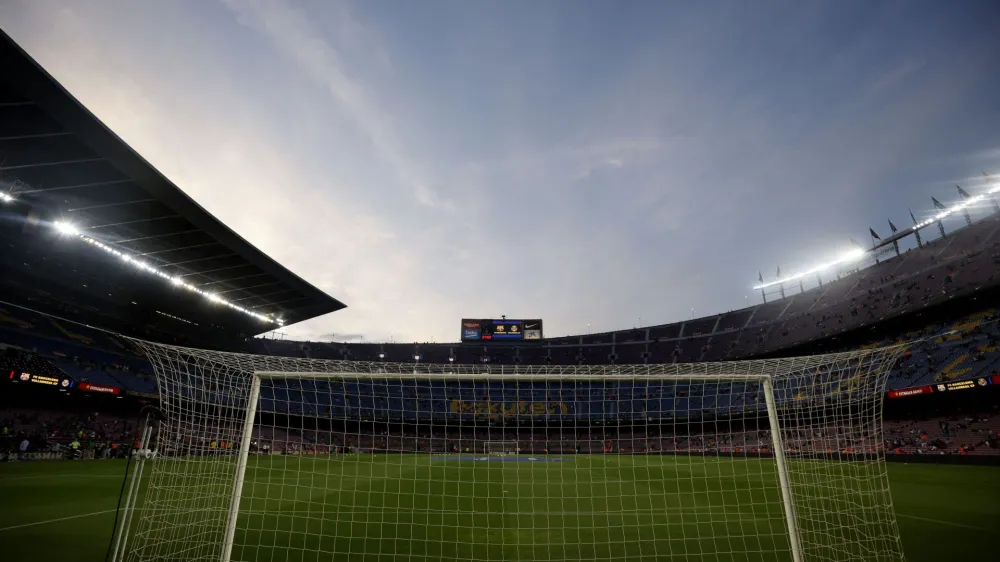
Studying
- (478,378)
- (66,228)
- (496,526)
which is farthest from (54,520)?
(66,228)

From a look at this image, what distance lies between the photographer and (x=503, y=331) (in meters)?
44.3

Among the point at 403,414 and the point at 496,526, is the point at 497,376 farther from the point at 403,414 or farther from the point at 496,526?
the point at 403,414

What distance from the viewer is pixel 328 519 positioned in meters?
7.83

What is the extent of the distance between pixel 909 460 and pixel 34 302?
2011 inches

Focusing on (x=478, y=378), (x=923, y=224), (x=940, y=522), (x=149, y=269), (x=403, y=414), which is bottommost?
(x=940, y=522)

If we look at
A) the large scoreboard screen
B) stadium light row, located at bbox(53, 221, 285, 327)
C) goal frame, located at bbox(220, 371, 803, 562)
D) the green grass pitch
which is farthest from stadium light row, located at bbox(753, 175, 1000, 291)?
stadium light row, located at bbox(53, 221, 285, 327)

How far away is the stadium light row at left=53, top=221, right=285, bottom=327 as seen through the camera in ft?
55.7

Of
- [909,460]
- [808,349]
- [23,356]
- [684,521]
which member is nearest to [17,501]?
[684,521]

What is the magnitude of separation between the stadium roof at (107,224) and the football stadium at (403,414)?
100 mm

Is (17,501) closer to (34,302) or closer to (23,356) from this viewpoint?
(23,356)

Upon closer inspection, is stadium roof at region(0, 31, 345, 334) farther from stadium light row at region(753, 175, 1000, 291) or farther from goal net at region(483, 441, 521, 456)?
stadium light row at region(753, 175, 1000, 291)

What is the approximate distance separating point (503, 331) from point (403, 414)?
2075 centimetres

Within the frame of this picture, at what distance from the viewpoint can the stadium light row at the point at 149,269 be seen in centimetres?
1698

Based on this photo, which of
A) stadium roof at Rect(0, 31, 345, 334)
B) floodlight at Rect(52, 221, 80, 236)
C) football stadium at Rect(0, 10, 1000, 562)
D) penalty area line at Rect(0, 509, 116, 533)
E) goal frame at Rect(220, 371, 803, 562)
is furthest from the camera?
floodlight at Rect(52, 221, 80, 236)
